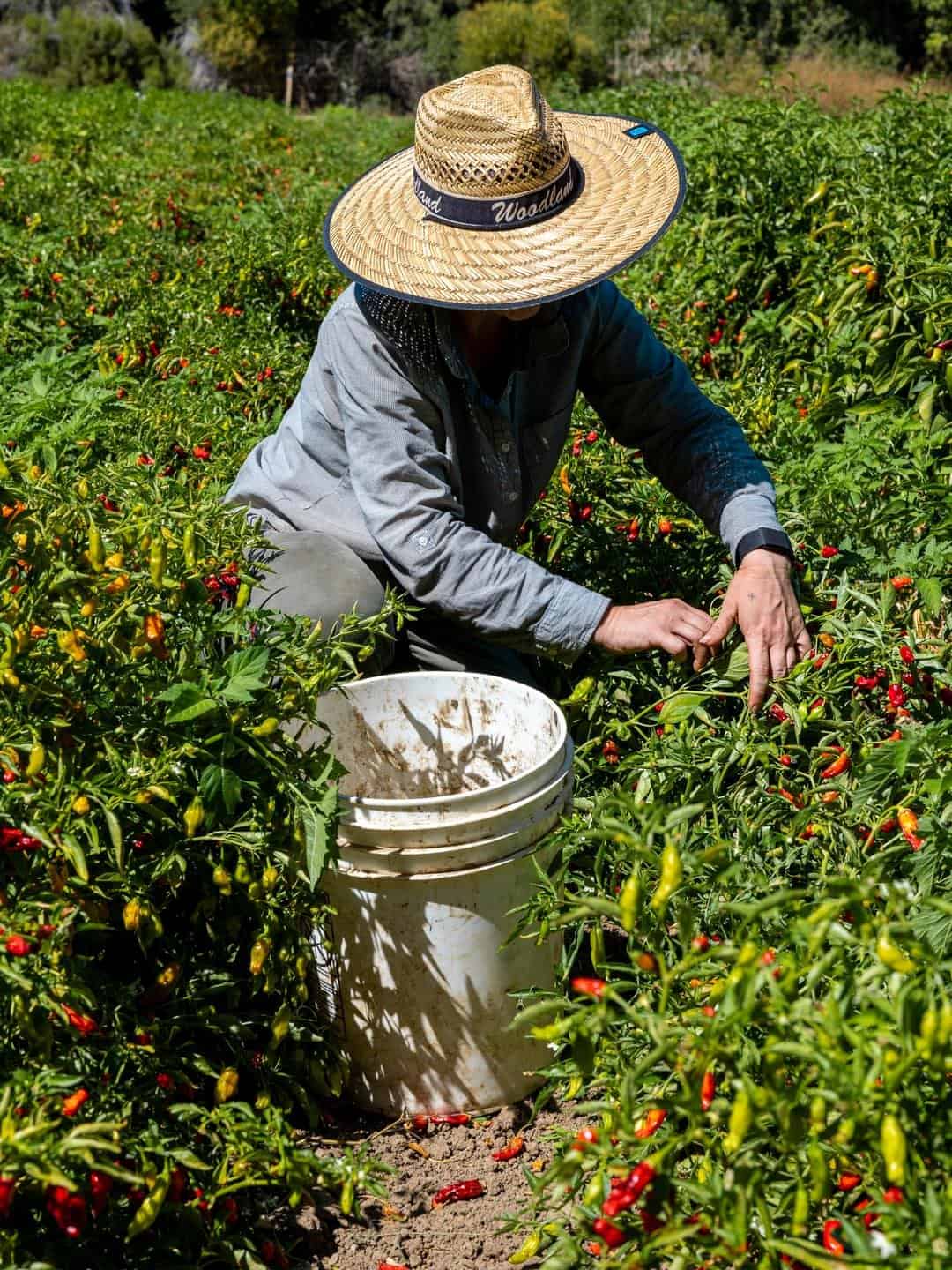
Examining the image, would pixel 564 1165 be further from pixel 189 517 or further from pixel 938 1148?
pixel 189 517

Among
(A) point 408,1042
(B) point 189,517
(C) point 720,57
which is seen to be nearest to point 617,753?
(A) point 408,1042

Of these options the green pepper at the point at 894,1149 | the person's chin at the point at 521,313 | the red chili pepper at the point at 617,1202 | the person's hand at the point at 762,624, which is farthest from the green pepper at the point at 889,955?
the person's chin at the point at 521,313

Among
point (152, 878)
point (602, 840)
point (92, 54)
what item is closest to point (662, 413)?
point (602, 840)

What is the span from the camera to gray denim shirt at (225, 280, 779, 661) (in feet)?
7.99

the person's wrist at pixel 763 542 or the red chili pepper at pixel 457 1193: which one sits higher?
the person's wrist at pixel 763 542

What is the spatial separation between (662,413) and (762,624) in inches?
27.9

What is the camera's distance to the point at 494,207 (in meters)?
2.41

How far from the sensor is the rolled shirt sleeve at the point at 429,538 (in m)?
2.42

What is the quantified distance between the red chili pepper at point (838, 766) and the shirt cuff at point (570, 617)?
1.59 ft

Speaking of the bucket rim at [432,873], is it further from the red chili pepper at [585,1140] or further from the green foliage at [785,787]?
the red chili pepper at [585,1140]

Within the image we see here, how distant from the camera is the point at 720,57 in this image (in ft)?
72.9

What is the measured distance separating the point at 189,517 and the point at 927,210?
2.59m

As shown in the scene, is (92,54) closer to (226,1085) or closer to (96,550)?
(96,550)

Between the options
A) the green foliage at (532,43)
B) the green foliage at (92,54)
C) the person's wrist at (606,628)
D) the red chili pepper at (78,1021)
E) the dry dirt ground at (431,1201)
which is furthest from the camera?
the green foliage at (92,54)
